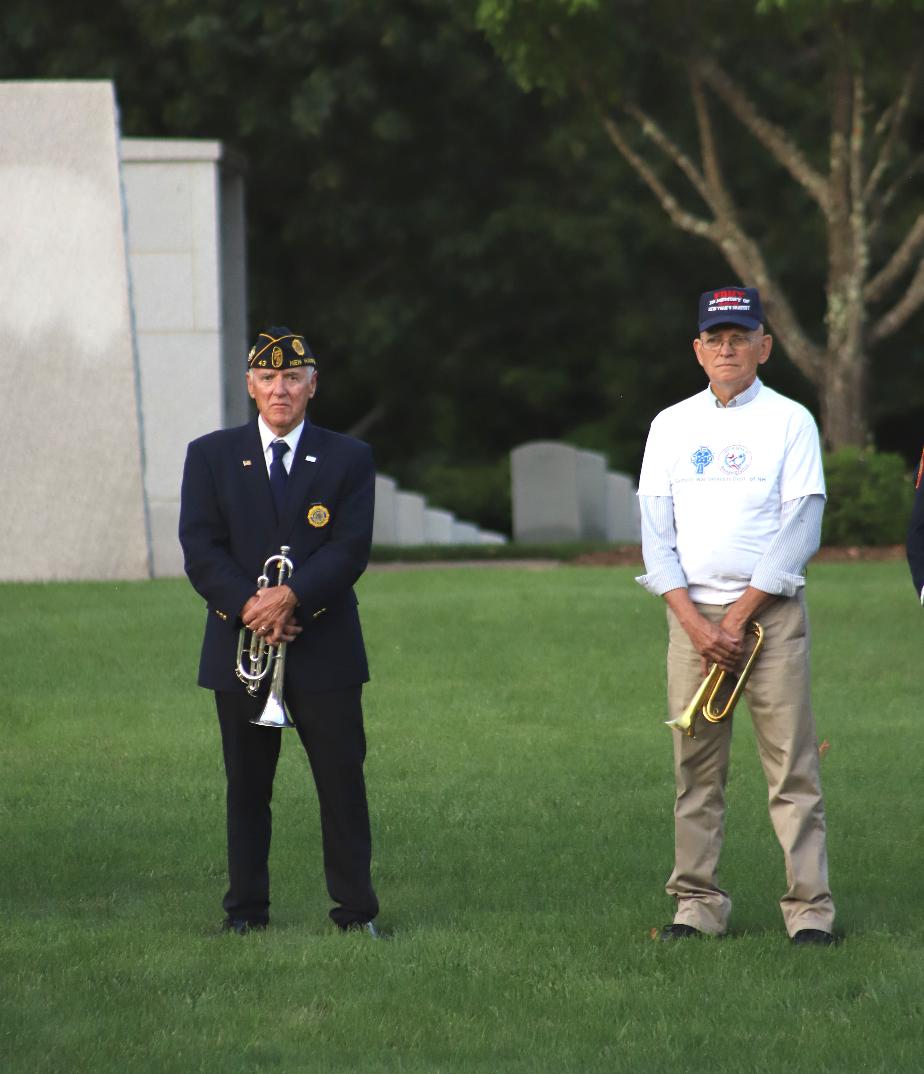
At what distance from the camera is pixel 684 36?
23.3 metres

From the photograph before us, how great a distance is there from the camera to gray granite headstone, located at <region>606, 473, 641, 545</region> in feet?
85.5

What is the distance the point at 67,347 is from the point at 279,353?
1099 cm

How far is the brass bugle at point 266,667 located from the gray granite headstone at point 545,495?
731 inches

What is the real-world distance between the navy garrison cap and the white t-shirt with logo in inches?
47.2

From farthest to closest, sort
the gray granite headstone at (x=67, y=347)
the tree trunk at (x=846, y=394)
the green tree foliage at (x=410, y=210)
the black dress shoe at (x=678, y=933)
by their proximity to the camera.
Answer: the green tree foliage at (x=410, y=210) → the tree trunk at (x=846, y=394) → the gray granite headstone at (x=67, y=347) → the black dress shoe at (x=678, y=933)

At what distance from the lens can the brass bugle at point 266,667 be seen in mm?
6094

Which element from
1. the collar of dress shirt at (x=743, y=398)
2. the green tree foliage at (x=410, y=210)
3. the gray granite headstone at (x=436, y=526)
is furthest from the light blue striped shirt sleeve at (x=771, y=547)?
the green tree foliage at (x=410, y=210)

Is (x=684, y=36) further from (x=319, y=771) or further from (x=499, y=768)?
(x=319, y=771)

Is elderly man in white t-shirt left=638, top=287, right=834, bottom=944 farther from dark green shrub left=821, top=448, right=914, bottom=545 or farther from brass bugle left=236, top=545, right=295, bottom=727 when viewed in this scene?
dark green shrub left=821, top=448, right=914, bottom=545

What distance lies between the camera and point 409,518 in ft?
82.4

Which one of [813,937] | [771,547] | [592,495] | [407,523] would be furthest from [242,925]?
[592,495]

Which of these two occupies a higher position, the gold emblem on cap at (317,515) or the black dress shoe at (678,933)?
the gold emblem on cap at (317,515)

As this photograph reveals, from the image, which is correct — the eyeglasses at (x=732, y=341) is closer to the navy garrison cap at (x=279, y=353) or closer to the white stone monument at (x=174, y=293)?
the navy garrison cap at (x=279, y=353)

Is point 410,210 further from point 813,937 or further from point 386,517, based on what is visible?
point 813,937
